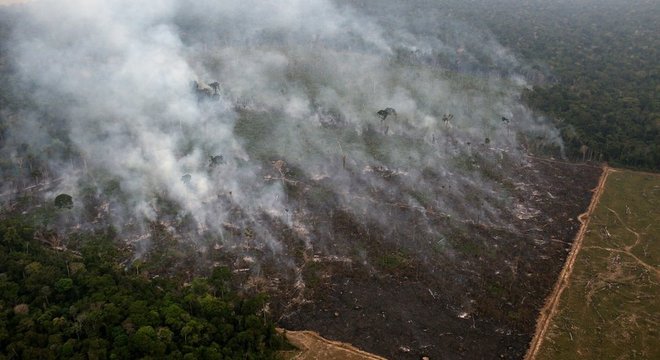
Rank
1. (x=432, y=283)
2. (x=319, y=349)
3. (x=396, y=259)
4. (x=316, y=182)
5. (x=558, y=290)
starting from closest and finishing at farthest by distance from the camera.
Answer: (x=319, y=349) < (x=558, y=290) < (x=432, y=283) < (x=396, y=259) < (x=316, y=182)

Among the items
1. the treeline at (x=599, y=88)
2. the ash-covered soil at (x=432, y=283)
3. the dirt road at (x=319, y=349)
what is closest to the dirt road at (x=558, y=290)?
the ash-covered soil at (x=432, y=283)

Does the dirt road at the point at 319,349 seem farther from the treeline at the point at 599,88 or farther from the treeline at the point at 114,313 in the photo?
the treeline at the point at 599,88

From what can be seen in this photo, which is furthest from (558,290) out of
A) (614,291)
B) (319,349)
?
(319,349)

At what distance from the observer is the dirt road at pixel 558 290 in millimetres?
58719

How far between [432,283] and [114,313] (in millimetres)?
36772

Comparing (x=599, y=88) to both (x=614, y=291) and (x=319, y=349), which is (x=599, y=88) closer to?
(x=614, y=291)

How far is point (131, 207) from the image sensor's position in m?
82.6

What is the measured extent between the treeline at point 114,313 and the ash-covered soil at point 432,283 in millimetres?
7077

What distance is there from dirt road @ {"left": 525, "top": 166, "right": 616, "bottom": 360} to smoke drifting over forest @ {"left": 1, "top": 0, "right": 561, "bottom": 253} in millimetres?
11436

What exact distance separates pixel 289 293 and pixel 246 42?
11726cm

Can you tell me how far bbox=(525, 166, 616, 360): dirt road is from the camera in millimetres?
58719

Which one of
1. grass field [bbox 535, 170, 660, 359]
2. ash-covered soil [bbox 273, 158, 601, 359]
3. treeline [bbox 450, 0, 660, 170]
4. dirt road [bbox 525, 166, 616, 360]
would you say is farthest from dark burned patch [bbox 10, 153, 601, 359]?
treeline [bbox 450, 0, 660, 170]

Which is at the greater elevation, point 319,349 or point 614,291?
point 614,291

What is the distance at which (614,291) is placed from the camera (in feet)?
218
